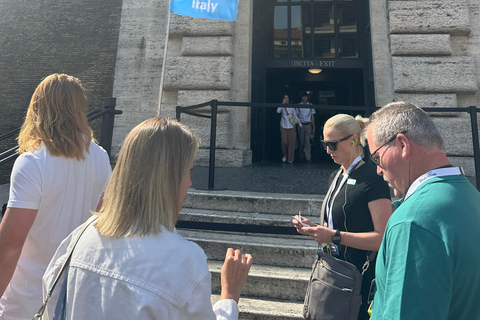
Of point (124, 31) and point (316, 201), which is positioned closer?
point (316, 201)

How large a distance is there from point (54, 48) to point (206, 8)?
572cm

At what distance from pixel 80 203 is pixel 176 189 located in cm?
90

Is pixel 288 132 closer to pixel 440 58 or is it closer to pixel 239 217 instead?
pixel 440 58

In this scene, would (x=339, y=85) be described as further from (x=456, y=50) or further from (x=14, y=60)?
(x=14, y=60)

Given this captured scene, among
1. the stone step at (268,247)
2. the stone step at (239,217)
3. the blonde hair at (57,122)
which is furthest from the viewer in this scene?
the stone step at (239,217)

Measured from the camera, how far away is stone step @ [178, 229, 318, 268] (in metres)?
3.53

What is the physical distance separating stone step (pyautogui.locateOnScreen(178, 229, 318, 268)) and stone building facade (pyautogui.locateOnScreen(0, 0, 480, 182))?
360 centimetres

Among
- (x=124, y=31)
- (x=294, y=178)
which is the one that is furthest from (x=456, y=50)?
(x=124, y=31)

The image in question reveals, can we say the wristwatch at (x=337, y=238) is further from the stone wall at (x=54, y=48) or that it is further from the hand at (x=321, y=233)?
the stone wall at (x=54, y=48)

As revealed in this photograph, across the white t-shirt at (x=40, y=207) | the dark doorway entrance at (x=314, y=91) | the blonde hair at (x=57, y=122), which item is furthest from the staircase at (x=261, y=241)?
the dark doorway entrance at (x=314, y=91)

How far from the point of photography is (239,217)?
406 centimetres

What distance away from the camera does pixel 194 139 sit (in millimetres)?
1184

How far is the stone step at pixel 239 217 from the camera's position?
A: 3.97 metres

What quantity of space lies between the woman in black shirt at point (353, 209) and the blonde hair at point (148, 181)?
3.67 feet
